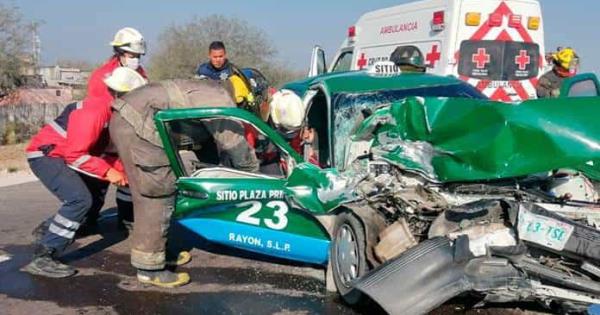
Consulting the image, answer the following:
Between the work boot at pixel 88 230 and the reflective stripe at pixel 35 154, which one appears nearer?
the reflective stripe at pixel 35 154

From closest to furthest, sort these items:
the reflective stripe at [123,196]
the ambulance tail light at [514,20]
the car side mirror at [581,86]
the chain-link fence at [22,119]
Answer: the car side mirror at [581,86]
the reflective stripe at [123,196]
the ambulance tail light at [514,20]
the chain-link fence at [22,119]

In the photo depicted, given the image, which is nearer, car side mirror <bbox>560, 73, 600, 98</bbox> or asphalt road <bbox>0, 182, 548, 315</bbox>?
asphalt road <bbox>0, 182, 548, 315</bbox>

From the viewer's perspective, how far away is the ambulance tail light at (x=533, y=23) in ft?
32.6

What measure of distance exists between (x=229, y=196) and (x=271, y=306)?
0.82m

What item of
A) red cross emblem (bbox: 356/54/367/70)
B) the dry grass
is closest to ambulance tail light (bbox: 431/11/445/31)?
red cross emblem (bbox: 356/54/367/70)

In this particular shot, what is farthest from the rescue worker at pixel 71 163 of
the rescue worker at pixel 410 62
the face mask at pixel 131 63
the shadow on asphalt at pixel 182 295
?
the rescue worker at pixel 410 62

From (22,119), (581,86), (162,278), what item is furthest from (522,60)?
(22,119)

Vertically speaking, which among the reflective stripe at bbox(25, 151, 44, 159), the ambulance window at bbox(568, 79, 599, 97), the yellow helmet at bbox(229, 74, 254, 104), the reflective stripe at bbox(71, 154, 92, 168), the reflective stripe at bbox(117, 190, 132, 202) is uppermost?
the ambulance window at bbox(568, 79, 599, 97)

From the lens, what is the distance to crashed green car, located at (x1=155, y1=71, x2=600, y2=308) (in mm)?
3760

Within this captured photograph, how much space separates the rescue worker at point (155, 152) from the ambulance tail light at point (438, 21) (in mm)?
5323

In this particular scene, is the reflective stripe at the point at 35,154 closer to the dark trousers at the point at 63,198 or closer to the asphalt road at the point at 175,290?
the dark trousers at the point at 63,198

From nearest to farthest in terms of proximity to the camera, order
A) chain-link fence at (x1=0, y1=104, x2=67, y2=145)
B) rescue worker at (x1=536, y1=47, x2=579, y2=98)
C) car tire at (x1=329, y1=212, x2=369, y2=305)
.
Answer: car tire at (x1=329, y1=212, x2=369, y2=305), rescue worker at (x1=536, y1=47, x2=579, y2=98), chain-link fence at (x1=0, y1=104, x2=67, y2=145)

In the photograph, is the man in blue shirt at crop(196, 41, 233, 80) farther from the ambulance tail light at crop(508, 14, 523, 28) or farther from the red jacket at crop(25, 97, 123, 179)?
the ambulance tail light at crop(508, 14, 523, 28)

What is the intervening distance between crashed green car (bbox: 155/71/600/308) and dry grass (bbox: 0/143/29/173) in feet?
26.5
